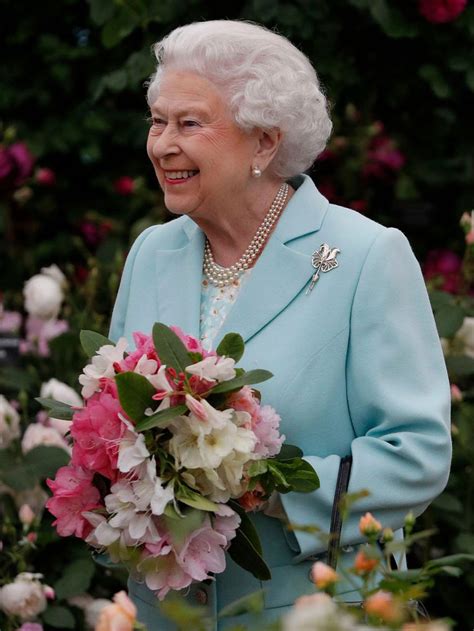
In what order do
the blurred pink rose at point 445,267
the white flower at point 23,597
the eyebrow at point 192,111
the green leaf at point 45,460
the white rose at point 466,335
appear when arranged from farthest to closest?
1. the blurred pink rose at point 445,267
2. the white rose at point 466,335
3. the green leaf at point 45,460
4. the white flower at point 23,597
5. the eyebrow at point 192,111

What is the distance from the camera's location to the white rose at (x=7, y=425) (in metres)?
3.23

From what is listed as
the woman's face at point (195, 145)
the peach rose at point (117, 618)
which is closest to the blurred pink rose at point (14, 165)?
the woman's face at point (195, 145)

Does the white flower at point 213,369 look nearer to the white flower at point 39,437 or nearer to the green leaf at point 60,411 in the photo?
the green leaf at point 60,411

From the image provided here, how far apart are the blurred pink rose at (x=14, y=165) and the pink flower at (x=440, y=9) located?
1389 mm

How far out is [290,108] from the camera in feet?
7.84

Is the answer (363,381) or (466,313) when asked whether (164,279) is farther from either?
(466,313)

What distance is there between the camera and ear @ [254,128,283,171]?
240 centimetres

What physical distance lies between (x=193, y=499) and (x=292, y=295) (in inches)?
20.6

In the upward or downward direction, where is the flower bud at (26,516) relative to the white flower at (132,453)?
downward

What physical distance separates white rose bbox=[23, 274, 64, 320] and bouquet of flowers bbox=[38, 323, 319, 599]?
162 cm

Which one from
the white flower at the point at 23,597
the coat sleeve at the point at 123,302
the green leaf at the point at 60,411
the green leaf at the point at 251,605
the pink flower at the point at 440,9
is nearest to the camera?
the green leaf at the point at 251,605

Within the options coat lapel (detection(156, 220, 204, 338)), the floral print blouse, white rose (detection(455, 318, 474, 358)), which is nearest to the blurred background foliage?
white rose (detection(455, 318, 474, 358))

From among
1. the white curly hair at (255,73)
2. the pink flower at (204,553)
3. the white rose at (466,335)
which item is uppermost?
the white curly hair at (255,73)

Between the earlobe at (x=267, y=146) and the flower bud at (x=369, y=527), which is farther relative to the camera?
the earlobe at (x=267, y=146)
